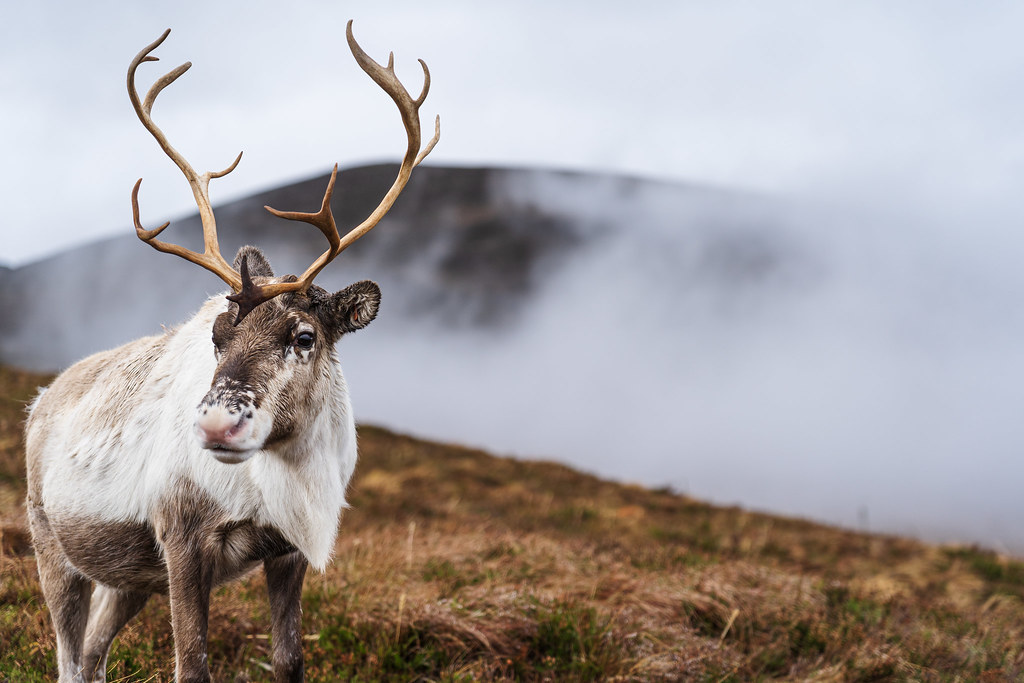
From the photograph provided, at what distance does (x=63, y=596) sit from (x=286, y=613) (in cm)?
148

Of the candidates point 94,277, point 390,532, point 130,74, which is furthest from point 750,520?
point 94,277

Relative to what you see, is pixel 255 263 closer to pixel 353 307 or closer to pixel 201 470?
pixel 353 307

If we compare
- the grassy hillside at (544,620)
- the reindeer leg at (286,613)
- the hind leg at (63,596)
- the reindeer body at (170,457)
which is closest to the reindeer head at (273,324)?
the reindeer body at (170,457)

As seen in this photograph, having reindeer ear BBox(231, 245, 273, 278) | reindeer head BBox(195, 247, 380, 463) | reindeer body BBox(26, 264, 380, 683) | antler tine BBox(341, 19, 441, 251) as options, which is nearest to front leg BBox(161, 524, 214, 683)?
reindeer body BBox(26, 264, 380, 683)

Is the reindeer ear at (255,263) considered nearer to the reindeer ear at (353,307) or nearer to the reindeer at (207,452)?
the reindeer at (207,452)

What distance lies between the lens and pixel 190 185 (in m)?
3.80

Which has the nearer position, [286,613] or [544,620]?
[286,613]

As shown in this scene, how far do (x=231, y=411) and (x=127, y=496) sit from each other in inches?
50.8

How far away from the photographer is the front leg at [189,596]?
3.19m

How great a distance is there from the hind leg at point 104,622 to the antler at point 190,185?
2142 mm

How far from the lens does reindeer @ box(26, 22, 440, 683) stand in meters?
3.14

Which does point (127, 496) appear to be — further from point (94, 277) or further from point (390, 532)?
point (94, 277)

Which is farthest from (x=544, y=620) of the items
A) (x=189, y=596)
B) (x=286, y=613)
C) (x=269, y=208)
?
(x=269, y=208)

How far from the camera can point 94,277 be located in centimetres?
2473
